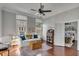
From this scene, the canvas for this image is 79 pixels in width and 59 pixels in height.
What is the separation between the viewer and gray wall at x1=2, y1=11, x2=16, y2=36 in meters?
2.18

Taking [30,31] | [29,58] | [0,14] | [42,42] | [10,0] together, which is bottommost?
[29,58]

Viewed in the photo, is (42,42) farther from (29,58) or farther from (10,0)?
(10,0)

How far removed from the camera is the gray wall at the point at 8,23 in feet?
7.16

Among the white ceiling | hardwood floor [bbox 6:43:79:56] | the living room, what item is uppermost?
the white ceiling

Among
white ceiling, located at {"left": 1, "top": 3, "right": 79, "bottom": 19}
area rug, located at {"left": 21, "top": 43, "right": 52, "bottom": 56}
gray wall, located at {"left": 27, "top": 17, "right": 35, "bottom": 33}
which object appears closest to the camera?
white ceiling, located at {"left": 1, "top": 3, "right": 79, "bottom": 19}

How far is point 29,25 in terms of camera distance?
239cm

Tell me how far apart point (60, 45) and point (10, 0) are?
1.56m

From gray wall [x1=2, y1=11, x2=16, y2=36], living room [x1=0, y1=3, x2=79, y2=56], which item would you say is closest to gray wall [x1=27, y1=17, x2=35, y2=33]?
living room [x1=0, y1=3, x2=79, y2=56]

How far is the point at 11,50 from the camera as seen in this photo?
2.25 metres

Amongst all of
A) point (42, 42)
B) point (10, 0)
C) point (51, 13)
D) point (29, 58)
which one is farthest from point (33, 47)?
point (10, 0)

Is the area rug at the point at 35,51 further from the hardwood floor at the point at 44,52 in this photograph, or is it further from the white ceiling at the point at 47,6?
the white ceiling at the point at 47,6

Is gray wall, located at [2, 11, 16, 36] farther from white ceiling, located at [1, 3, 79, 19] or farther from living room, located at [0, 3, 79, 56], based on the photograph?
white ceiling, located at [1, 3, 79, 19]

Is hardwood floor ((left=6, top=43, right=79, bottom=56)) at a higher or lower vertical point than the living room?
lower

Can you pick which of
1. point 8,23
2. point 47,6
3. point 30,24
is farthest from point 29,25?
point 47,6
